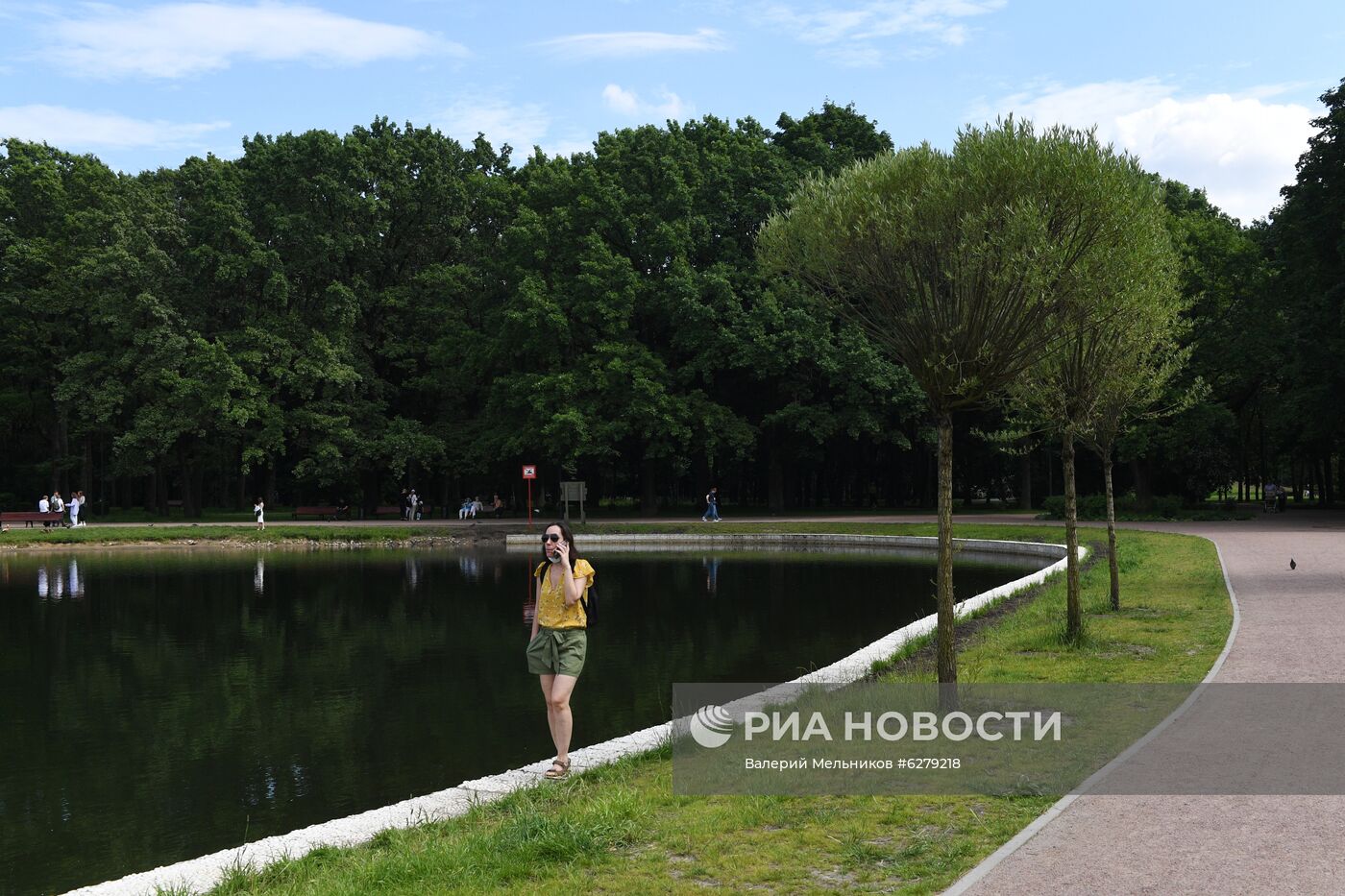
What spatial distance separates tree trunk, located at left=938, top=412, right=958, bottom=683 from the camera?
9.77 metres

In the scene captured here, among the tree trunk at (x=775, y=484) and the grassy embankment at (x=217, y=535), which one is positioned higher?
the tree trunk at (x=775, y=484)

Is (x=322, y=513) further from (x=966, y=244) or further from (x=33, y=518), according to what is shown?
(x=966, y=244)

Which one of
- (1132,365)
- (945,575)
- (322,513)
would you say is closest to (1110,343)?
(1132,365)

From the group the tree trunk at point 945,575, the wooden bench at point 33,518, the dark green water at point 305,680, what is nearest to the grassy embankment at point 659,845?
the dark green water at point 305,680

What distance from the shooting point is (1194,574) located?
21.1 meters

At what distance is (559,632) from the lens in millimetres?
8492

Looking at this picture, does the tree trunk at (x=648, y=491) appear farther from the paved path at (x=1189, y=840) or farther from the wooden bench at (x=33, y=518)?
the paved path at (x=1189, y=840)

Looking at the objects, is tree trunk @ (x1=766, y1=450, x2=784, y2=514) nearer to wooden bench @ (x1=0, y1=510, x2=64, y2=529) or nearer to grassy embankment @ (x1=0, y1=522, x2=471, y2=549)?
grassy embankment @ (x1=0, y1=522, x2=471, y2=549)

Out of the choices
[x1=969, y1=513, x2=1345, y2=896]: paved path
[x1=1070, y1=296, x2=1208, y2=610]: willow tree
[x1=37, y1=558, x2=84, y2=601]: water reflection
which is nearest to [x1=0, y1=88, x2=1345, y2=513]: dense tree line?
[x1=37, y1=558, x2=84, y2=601]: water reflection

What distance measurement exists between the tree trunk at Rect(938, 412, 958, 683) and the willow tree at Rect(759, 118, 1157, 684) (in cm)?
1

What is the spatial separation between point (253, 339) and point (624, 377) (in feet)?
60.6

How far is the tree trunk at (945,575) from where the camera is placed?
32.1ft

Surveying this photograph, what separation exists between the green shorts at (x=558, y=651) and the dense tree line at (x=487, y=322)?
127 feet

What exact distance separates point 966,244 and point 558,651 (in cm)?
482
